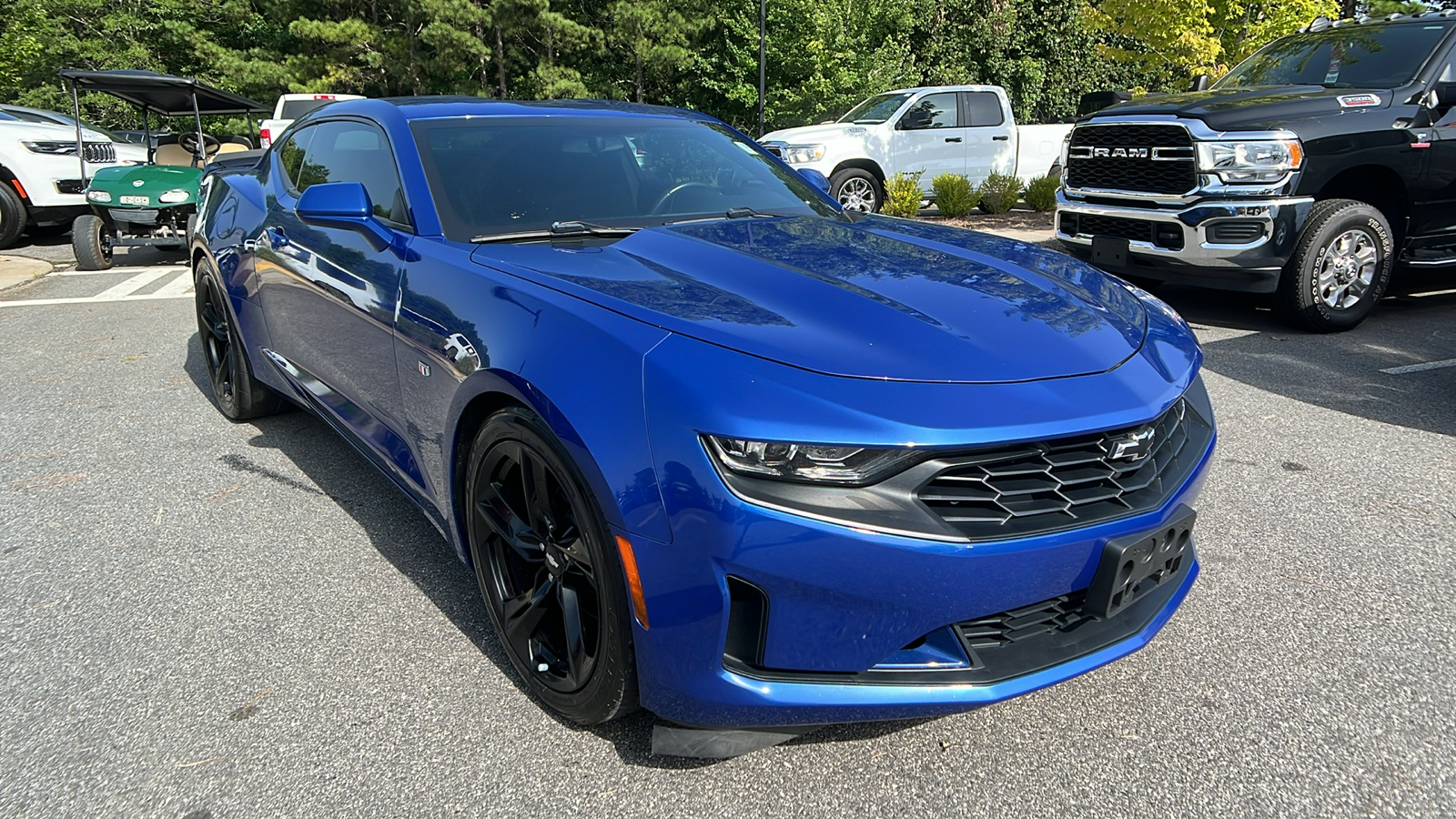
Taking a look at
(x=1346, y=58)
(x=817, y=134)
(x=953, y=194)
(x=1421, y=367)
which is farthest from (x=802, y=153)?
(x=1421, y=367)


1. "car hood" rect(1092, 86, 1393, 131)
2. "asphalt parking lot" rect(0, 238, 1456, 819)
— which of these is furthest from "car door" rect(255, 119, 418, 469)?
"car hood" rect(1092, 86, 1393, 131)

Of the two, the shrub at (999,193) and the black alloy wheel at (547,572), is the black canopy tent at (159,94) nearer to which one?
the black alloy wheel at (547,572)

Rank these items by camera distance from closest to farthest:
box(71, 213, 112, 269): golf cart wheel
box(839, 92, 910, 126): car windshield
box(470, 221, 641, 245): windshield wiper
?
box(470, 221, 641, 245): windshield wiper, box(71, 213, 112, 269): golf cart wheel, box(839, 92, 910, 126): car windshield

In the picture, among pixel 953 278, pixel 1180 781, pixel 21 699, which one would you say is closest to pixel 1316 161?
pixel 953 278

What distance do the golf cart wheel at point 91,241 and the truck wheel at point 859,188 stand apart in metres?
8.43

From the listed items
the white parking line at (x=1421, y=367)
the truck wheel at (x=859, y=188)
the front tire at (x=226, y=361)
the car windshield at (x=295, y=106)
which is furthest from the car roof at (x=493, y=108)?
the car windshield at (x=295, y=106)

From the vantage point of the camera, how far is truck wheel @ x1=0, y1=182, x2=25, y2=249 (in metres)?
11.2

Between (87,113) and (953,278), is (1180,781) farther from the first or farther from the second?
(87,113)

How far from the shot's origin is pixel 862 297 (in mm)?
2295

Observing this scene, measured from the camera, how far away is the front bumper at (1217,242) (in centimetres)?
582

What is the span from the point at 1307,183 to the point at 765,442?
5.60 metres

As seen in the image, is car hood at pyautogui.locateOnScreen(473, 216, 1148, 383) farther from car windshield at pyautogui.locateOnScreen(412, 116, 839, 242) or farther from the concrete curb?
the concrete curb

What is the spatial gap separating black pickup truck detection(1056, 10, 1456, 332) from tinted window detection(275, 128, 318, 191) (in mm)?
5099

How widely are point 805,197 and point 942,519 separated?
82.4 inches
